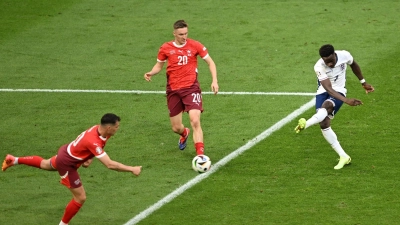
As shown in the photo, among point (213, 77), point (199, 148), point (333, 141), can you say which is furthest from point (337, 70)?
point (199, 148)

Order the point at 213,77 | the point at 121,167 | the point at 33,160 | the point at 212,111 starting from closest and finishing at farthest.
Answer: the point at 121,167
the point at 33,160
the point at 213,77
the point at 212,111

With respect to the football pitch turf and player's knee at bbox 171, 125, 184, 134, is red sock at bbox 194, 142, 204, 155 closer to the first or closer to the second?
the football pitch turf

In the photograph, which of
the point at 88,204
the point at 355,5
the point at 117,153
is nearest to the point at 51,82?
the point at 117,153

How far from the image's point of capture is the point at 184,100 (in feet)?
49.0

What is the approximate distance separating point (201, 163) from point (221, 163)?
68cm

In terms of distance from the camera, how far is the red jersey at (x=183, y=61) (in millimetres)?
14930

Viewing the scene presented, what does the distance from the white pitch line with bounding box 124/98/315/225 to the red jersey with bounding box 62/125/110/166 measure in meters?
1.19

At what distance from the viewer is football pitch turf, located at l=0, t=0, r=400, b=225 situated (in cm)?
1319

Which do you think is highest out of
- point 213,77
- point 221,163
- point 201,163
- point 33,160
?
point 213,77

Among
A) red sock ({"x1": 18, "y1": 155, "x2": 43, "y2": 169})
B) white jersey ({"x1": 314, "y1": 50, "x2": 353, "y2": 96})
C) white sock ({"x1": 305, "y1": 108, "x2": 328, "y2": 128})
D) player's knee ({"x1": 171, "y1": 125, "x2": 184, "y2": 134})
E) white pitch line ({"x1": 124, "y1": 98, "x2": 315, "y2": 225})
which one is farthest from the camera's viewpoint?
Result: player's knee ({"x1": 171, "y1": 125, "x2": 184, "y2": 134})

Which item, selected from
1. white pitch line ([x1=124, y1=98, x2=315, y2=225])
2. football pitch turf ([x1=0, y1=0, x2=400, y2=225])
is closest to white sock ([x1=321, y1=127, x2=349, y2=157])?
football pitch turf ([x1=0, y1=0, x2=400, y2=225])

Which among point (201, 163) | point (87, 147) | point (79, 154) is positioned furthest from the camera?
point (201, 163)

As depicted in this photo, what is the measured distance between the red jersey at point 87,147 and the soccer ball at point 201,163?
2.61m

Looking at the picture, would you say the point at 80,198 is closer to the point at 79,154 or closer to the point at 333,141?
the point at 79,154
